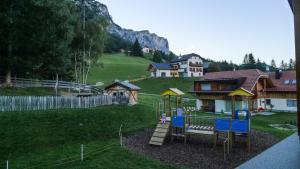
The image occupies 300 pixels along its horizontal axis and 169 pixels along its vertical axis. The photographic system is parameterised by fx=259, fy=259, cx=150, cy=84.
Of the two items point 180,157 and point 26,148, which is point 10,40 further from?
point 180,157

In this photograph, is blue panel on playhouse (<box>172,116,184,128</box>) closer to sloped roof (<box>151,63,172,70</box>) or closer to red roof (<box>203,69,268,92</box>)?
red roof (<box>203,69,268,92</box>)

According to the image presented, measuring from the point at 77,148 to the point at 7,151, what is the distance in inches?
159

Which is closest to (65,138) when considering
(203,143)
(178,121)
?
(178,121)

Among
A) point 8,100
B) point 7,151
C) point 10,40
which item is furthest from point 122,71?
point 7,151

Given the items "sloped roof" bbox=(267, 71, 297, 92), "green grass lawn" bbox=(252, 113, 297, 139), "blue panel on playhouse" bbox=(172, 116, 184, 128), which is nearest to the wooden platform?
"blue panel on playhouse" bbox=(172, 116, 184, 128)

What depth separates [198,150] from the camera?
57.0 feet

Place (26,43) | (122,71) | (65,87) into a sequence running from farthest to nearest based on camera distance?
(122,71)
(65,87)
(26,43)

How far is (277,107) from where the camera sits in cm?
4444

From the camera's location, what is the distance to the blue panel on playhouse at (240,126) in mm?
17542

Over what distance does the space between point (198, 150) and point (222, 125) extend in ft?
8.33

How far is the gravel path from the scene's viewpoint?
14516 millimetres

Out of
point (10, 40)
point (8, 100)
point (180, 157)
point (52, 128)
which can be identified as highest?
point (10, 40)

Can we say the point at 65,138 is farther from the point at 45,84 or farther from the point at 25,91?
the point at 45,84

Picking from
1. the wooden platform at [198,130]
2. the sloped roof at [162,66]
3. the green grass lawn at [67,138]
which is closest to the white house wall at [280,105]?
the green grass lawn at [67,138]
